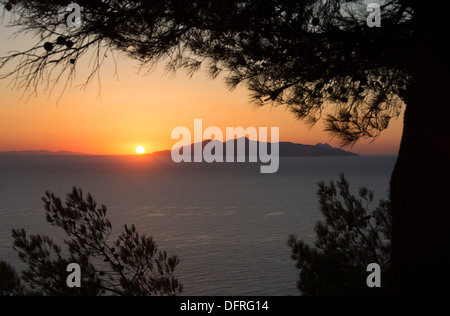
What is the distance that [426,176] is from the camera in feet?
9.03

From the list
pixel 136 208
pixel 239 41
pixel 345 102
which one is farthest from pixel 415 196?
pixel 136 208

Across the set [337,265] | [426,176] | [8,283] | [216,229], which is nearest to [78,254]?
[8,283]

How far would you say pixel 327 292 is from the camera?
13.6 feet

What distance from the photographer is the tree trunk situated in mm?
2709

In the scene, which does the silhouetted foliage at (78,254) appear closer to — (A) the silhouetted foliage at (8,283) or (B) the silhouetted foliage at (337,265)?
(A) the silhouetted foliage at (8,283)

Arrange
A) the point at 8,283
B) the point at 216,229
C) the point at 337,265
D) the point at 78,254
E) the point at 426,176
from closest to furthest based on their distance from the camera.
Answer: the point at 426,176, the point at 8,283, the point at 337,265, the point at 78,254, the point at 216,229

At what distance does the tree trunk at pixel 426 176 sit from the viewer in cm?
271

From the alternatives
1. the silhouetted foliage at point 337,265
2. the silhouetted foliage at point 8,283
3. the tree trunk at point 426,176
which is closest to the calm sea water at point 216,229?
the silhouetted foliage at point 337,265

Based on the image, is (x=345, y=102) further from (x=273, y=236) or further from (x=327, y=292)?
(x=273, y=236)

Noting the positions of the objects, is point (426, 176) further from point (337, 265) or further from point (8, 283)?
point (8, 283)

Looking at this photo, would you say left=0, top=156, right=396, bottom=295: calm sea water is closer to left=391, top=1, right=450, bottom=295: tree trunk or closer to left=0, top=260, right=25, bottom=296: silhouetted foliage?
left=0, top=260, right=25, bottom=296: silhouetted foliage

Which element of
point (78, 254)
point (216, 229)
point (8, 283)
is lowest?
point (216, 229)

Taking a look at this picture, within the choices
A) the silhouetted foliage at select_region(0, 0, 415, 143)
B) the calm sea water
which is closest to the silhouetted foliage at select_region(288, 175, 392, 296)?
the silhouetted foliage at select_region(0, 0, 415, 143)

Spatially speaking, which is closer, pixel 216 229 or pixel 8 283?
pixel 8 283
